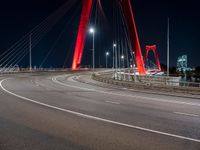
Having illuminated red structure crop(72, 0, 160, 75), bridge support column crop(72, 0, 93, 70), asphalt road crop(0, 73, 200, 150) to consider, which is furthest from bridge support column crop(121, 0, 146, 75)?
asphalt road crop(0, 73, 200, 150)

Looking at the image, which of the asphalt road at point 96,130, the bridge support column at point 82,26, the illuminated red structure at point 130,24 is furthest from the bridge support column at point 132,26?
the asphalt road at point 96,130

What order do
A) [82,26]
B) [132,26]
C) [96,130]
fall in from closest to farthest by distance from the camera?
[96,130] → [132,26] → [82,26]

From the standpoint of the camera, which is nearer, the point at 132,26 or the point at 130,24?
the point at 132,26

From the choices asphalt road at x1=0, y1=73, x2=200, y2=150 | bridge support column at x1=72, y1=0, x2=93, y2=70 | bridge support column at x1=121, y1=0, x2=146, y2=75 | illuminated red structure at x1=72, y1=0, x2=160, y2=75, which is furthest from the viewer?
bridge support column at x1=72, y1=0, x2=93, y2=70

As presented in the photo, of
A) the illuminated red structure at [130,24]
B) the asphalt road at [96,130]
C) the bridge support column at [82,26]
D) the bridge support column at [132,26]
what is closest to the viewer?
the asphalt road at [96,130]

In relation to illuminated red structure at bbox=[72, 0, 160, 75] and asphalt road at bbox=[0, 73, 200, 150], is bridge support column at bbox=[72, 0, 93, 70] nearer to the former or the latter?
illuminated red structure at bbox=[72, 0, 160, 75]

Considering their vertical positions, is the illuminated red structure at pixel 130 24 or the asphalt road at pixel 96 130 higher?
the illuminated red structure at pixel 130 24

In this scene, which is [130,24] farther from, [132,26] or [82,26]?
[82,26]

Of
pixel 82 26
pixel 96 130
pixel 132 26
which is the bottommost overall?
pixel 96 130

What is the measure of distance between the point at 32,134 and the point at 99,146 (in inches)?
78.9

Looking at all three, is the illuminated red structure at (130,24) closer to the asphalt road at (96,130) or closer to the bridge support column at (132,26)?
the bridge support column at (132,26)

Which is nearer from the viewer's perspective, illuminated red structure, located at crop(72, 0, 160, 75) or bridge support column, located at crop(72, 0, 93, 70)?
illuminated red structure, located at crop(72, 0, 160, 75)

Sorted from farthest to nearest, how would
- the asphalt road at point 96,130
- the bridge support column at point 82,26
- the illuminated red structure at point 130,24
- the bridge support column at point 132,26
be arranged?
the bridge support column at point 82,26 < the illuminated red structure at point 130,24 < the bridge support column at point 132,26 < the asphalt road at point 96,130

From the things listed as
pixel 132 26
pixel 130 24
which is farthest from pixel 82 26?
pixel 132 26
